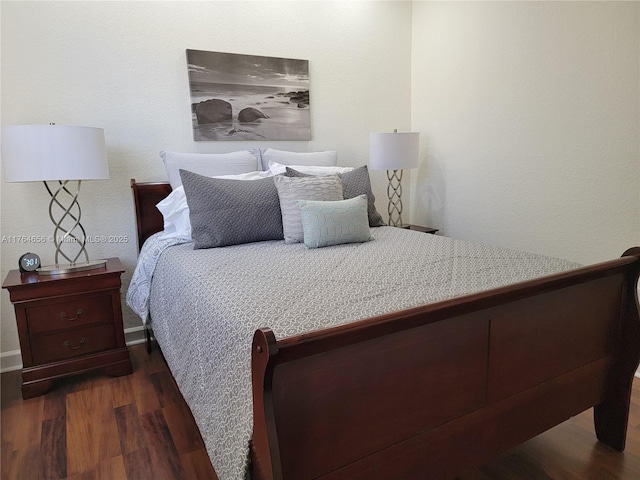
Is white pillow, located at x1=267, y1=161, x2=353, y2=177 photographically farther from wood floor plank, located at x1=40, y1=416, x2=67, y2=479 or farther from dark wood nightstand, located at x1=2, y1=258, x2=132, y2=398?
wood floor plank, located at x1=40, y1=416, x2=67, y2=479

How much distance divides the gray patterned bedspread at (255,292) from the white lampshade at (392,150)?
3.04ft

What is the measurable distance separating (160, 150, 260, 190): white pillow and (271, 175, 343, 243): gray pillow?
0.42 m

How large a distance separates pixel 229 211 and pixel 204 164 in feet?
1.80

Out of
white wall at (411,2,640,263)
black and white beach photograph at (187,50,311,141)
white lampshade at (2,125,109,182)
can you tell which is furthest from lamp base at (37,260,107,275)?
white wall at (411,2,640,263)

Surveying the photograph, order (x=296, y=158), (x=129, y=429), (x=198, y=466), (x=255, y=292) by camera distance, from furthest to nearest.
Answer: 1. (x=296, y=158)
2. (x=129, y=429)
3. (x=198, y=466)
4. (x=255, y=292)

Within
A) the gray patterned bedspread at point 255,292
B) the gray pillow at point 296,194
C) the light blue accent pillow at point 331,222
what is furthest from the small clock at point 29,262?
the light blue accent pillow at point 331,222

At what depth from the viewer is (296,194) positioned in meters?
2.38

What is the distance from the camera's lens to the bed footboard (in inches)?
38.5

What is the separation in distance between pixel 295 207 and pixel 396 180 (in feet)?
5.43

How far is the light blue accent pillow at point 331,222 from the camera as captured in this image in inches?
87.4

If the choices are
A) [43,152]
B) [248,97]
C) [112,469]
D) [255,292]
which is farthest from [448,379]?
[248,97]

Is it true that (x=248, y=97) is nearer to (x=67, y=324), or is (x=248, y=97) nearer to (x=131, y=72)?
(x=131, y=72)

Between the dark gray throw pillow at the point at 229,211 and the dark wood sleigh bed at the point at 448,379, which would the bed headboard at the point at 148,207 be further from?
the dark wood sleigh bed at the point at 448,379

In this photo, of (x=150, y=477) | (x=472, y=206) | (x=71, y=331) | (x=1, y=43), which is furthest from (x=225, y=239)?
(x=472, y=206)
